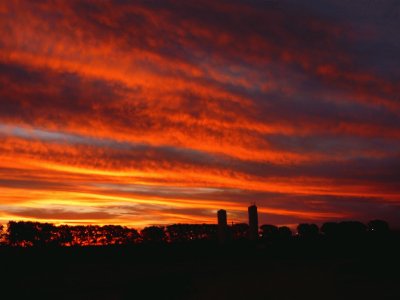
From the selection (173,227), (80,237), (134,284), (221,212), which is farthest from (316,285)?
(173,227)

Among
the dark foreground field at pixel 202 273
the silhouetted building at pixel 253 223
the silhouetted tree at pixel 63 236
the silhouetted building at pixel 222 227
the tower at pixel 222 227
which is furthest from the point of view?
the silhouetted tree at pixel 63 236

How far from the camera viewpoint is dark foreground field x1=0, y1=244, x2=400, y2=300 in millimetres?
20297

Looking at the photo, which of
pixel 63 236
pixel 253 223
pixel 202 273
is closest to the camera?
pixel 202 273

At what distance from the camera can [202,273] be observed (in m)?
26.0

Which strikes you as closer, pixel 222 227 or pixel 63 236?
pixel 222 227

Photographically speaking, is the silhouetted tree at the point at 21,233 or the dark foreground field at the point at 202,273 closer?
the dark foreground field at the point at 202,273

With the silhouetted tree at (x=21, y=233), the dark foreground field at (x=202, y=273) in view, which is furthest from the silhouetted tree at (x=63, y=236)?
the dark foreground field at (x=202, y=273)

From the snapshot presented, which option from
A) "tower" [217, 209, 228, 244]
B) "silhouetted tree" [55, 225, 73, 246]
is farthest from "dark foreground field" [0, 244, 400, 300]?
"silhouetted tree" [55, 225, 73, 246]

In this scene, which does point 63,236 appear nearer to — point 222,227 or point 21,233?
point 21,233

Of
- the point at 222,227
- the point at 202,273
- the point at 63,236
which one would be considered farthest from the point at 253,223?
the point at 63,236

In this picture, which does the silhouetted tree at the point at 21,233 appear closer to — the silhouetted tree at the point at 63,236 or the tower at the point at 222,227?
the silhouetted tree at the point at 63,236

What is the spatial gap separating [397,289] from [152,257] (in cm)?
1724

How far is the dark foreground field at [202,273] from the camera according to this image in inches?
799

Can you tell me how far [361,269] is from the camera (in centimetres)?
2517
